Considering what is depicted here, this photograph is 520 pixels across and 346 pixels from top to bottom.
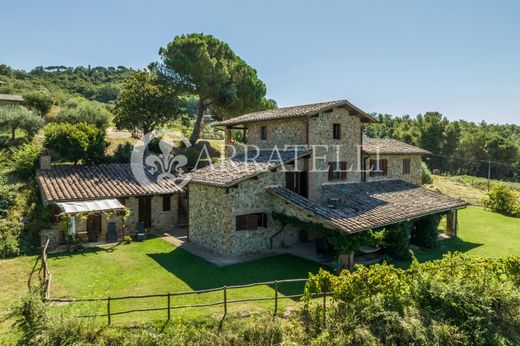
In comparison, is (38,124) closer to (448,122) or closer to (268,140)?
(268,140)

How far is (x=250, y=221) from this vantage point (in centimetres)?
2100

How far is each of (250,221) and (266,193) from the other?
6.36 ft

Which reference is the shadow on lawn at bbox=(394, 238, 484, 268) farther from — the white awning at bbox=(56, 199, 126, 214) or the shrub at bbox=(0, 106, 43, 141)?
the shrub at bbox=(0, 106, 43, 141)

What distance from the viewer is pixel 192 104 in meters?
104

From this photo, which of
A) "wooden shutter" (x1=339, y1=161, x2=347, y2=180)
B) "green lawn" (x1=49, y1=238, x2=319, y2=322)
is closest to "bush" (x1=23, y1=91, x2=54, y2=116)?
"green lawn" (x1=49, y1=238, x2=319, y2=322)

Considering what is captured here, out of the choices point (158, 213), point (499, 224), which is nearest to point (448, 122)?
point (499, 224)

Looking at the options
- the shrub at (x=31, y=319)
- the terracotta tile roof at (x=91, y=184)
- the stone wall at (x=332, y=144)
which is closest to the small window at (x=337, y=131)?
the stone wall at (x=332, y=144)

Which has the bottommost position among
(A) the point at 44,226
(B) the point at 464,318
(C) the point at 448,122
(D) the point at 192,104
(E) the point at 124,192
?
(B) the point at 464,318

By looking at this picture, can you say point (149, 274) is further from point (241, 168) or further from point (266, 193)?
point (241, 168)

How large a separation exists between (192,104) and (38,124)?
229 ft

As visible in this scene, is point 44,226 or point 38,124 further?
point 38,124

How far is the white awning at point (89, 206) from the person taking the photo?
21741 millimetres

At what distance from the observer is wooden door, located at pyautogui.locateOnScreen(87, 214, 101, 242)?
77.3 feet

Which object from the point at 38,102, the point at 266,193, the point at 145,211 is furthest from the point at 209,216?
the point at 38,102
